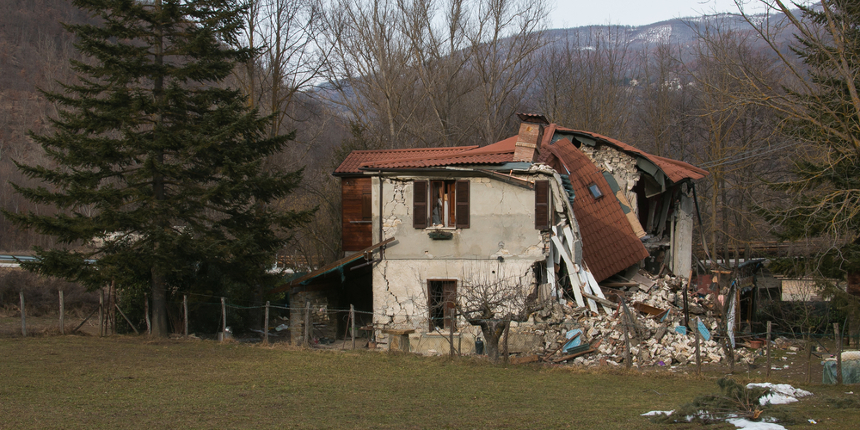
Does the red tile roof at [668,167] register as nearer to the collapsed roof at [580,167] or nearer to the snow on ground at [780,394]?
the collapsed roof at [580,167]

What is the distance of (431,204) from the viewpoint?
62.5ft

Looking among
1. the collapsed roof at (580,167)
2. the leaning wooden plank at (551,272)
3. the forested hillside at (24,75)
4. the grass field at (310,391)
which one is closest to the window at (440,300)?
the grass field at (310,391)

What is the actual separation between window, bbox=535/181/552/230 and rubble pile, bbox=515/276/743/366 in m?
2.30

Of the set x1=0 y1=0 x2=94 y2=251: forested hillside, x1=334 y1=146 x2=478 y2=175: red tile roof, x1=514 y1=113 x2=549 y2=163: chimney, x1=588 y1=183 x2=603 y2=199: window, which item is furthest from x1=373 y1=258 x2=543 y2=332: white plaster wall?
x1=0 y1=0 x2=94 y2=251: forested hillside

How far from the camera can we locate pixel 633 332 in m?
17.1

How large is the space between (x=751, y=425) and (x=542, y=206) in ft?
33.6

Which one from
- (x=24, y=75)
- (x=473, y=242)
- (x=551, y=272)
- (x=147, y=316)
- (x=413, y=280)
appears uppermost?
(x=24, y=75)

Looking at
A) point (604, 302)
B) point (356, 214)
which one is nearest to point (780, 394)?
point (604, 302)

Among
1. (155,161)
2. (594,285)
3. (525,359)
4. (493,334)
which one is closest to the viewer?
(493,334)

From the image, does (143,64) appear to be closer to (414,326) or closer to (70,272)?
(70,272)

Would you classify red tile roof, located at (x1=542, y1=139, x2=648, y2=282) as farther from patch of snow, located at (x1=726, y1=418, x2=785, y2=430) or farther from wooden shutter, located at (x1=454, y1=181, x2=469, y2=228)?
patch of snow, located at (x1=726, y1=418, x2=785, y2=430)

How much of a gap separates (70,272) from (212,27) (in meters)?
7.94

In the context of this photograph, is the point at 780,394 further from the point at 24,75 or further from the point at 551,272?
the point at 24,75

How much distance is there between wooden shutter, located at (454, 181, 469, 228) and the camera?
18.6m
